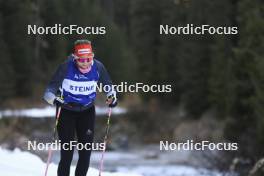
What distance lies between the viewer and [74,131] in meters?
8.80

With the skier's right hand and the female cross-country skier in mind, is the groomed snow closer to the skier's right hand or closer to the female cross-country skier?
the female cross-country skier

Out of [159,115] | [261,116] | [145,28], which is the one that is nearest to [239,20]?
[261,116]

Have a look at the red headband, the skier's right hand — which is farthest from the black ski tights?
the red headband

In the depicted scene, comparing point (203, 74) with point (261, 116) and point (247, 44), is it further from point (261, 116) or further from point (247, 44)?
point (261, 116)

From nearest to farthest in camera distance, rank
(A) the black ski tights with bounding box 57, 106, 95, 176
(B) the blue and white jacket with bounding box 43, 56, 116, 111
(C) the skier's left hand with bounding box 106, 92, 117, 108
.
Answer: (B) the blue and white jacket with bounding box 43, 56, 116, 111 → (A) the black ski tights with bounding box 57, 106, 95, 176 → (C) the skier's left hand with bounding box 106, 92, 117, 108

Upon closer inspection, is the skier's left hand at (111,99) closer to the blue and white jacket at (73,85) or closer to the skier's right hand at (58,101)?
the blue and white jacket at (73,85)

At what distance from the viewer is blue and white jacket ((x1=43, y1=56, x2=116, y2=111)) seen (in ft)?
28.0

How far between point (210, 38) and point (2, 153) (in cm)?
3134

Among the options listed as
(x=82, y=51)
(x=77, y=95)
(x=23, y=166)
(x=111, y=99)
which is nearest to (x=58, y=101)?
(x=77, y=95)

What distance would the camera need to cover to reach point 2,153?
12438mm

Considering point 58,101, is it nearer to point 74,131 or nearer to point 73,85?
point 73,85

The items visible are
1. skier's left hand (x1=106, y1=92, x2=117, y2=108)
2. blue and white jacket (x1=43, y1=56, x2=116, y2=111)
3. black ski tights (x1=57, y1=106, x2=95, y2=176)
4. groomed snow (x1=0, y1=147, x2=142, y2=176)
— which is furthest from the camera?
groomed snow (x1=0, y1=147, x2=142, y2=176)

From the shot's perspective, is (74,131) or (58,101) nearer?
(58,101)

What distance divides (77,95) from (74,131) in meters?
0.48
